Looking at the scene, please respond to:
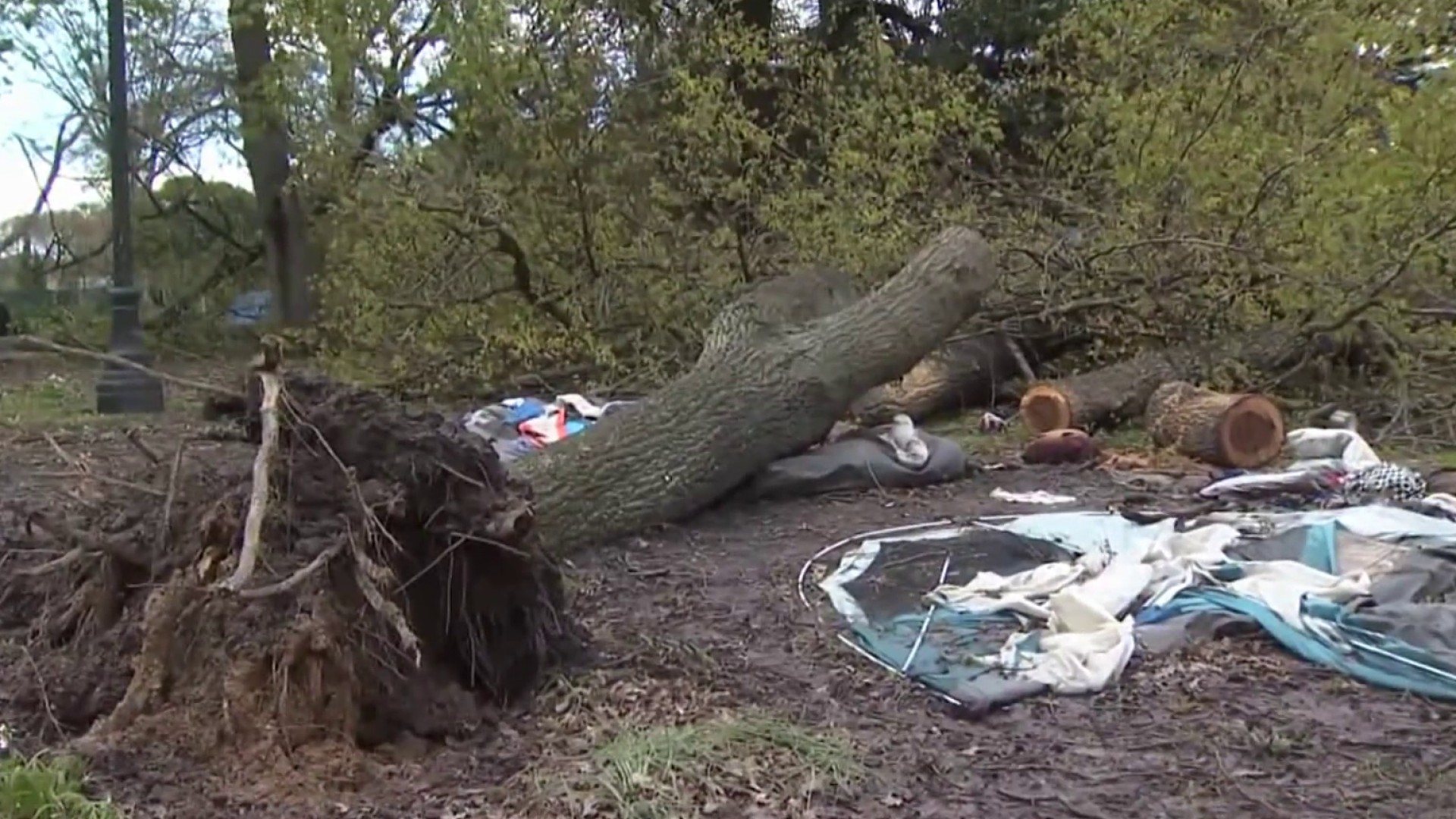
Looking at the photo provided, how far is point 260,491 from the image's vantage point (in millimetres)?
3066

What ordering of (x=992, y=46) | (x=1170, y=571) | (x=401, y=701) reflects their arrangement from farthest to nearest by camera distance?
1. (x=992, y=46)
2. (x=1170, y=571)
3. (x=401, y=701)

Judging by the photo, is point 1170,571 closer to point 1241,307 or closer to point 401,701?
point 401,701

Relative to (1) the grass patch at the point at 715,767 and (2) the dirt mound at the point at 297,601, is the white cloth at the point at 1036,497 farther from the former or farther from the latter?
(1) the grass patch at the point at 715,767

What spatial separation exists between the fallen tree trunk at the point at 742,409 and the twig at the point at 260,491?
5.62 feet

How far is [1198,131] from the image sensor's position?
8352mm

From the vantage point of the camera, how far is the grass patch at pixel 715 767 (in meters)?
2.68

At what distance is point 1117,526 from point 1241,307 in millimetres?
3846

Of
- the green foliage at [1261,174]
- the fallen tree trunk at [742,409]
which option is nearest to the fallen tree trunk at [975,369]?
the green foliage at [1261,174]

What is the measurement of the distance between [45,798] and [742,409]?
3591 millimetres

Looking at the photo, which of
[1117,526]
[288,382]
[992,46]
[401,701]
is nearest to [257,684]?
[401,701]

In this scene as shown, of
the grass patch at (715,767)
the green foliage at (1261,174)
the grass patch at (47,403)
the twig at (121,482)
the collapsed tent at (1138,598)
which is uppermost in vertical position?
the green foliage at (1261,174)

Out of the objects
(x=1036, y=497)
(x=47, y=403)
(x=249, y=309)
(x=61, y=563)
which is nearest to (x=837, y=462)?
(x=1036, y=497)

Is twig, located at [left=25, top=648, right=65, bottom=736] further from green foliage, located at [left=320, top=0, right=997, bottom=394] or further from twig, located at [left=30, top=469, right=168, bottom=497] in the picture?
green foliage, located at [left=320, top=0, right=997, bottom=394]

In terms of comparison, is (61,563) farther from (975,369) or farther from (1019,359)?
(1019,359)
